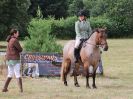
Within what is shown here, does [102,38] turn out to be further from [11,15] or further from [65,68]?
[11,15]

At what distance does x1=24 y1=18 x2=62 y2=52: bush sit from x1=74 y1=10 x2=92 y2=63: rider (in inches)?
177

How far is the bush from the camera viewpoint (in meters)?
21.8

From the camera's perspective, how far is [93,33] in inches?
672

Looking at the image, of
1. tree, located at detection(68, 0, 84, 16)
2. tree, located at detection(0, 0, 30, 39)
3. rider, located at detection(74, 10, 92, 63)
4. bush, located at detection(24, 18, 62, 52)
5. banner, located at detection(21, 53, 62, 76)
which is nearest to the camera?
rider, located at detection(74, 10, 92, 63)

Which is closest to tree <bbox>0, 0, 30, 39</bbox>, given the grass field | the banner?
the banner

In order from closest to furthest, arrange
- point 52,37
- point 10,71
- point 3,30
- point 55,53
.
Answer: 1. point 10,71
2. point 55,53
3. point 52,37
4. point 3,30

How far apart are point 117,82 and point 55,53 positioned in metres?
3.16

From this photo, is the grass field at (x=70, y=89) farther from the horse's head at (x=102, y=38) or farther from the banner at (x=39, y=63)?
the horse's head at (x=102, y=38)

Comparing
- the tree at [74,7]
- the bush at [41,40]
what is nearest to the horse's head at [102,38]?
the bush at [41,40]

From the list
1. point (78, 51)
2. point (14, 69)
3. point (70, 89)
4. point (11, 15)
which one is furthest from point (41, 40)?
point (11, 15)

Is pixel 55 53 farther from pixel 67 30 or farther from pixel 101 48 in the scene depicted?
pixel 67 30

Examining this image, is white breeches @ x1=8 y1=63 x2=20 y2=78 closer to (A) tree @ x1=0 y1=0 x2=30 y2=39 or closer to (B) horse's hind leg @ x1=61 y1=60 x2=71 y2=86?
(B) horse's hind leg @ x1=61 y1=60 x2=71 y2=86

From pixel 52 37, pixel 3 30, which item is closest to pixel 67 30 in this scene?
pixel 3 30

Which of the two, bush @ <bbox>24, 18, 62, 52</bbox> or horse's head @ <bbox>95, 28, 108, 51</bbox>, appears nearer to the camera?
horse's head @ <bbox>95, 28, 108, 51</bbox>
